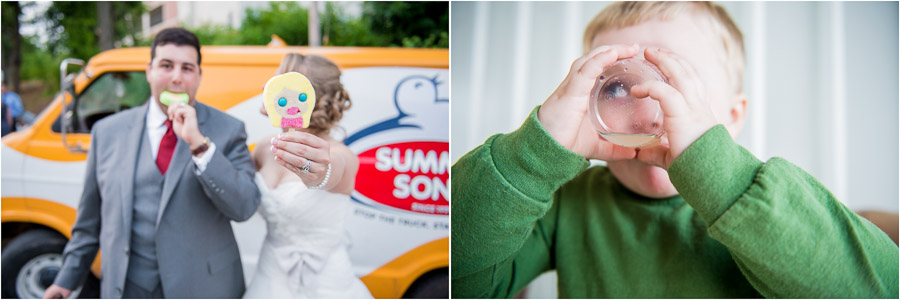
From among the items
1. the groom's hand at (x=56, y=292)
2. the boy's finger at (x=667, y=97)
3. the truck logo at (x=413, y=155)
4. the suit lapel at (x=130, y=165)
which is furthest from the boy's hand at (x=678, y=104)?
the groom's hand at (x=56, y=292)

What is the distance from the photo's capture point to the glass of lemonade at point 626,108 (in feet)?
2.90

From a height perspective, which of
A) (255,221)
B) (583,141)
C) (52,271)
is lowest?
(52,271)

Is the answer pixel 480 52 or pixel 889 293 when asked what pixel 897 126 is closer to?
pixel 889 293

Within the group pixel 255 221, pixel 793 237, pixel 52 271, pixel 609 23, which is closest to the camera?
pixel 793 237

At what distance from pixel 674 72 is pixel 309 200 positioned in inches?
29.4

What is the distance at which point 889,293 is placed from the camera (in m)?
0.92

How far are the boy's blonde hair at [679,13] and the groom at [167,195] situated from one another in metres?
0.78

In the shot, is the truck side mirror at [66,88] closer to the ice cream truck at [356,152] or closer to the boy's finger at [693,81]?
the ice cream truck at [356,152]

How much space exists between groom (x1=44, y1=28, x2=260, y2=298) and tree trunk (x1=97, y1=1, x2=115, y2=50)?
5.9 inches

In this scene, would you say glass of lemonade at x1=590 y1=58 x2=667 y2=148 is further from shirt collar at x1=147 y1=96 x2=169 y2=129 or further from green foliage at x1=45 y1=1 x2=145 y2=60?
green foliage at x1=45 y1=1 x2=145 y2=60

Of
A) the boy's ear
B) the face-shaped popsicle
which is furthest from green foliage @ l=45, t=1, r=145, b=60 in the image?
the boy's ear

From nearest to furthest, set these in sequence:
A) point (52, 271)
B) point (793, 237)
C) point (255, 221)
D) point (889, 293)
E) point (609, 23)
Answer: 1. point (793, 237)
2. point (889, 293)
3. point (609, 23)
4. point (255, 221)
5. point (52, 271)

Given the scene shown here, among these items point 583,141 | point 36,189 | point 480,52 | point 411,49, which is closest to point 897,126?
point 583,141

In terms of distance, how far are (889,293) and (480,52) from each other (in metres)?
0.85
